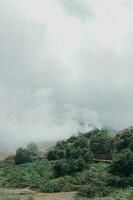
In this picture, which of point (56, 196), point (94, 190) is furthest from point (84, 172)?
point (56, 196)

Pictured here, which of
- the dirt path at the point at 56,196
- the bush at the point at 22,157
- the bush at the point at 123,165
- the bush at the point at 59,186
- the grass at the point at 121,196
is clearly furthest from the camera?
the bush at the point at 22,157

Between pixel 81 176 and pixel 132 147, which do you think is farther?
pixel 132 147

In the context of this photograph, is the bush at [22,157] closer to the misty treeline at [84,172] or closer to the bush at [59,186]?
the misty treeline at [84,172]

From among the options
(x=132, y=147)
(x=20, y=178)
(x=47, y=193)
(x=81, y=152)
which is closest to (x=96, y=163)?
(x=81, y=152)

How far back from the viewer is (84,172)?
202 ft

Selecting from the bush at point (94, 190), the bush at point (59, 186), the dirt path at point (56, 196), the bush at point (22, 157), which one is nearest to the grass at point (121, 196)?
the bush at point (94, 190)

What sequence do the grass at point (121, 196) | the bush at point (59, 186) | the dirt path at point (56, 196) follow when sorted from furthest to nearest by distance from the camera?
the bush at point (59, 186), the dirt path at point (56, 196), the grass at point (121, 196)

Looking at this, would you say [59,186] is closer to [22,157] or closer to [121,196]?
[121,196]

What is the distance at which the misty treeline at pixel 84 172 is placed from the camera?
55250 mm

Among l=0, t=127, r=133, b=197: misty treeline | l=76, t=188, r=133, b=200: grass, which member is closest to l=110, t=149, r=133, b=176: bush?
l=0, t=127, r=133, b=197: misty treeline

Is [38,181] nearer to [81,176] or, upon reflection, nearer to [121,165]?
[81,176]

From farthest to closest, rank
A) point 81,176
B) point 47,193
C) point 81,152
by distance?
1. point 81,152
2. point 81,176
3. point 47,193

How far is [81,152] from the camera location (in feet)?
236

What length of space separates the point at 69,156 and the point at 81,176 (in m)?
14.3
